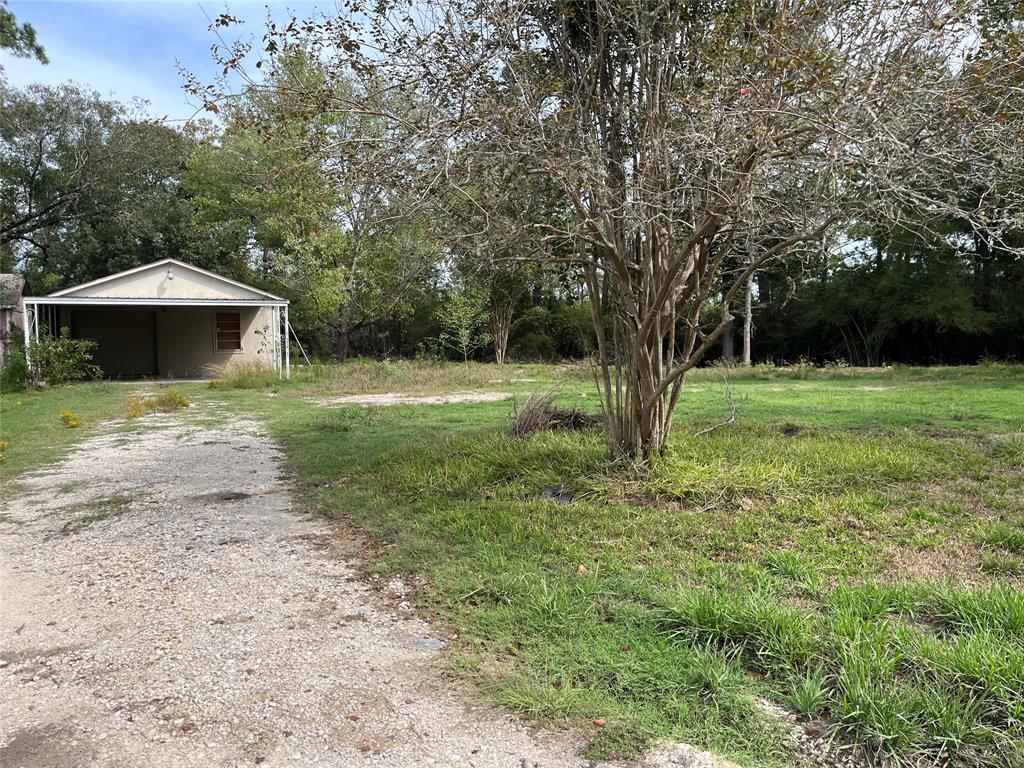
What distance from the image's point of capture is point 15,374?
14531mm

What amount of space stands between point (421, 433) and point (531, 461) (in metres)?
2.80

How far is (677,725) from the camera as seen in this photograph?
2139mm

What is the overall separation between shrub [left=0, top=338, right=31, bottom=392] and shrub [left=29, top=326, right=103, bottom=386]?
0.23 metres

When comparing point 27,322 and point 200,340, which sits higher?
point 27,322

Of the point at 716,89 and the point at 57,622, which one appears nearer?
the point at 57,622

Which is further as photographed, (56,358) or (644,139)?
(56,358)

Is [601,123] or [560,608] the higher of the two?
[601,123]

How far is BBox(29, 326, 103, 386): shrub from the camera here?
596 inches

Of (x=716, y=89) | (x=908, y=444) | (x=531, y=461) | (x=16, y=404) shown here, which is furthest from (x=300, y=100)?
(x=16, y=404)

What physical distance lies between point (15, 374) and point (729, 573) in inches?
636

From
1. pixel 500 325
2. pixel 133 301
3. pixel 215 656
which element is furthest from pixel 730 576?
pixel 500 325

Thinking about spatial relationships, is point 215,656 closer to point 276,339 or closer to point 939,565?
point 939,565

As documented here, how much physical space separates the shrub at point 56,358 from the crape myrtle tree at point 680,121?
1375 cm

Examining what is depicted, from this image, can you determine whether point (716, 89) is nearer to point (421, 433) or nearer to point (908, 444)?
point (908, 444)
